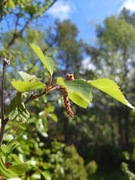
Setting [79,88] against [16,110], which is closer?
[79,88]

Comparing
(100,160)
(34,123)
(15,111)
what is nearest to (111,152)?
(100,160)

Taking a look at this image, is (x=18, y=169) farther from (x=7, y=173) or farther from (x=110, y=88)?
(x=110, y=88)

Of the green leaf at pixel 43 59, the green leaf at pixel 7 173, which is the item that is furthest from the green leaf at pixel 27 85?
the green leaf at pixel 7 173

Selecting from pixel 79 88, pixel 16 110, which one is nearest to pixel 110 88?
pixel 79 88

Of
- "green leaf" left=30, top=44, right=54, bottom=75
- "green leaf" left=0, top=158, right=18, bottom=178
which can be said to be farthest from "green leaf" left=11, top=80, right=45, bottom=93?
"green leaf" left=0, top=158, right=18, bottom=178

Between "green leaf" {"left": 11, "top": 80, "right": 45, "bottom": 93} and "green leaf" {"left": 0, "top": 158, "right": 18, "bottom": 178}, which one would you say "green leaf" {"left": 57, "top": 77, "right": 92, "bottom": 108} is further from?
"green leaf" {"left": 0, "top": 158, "right": 18, "bottom": 178}

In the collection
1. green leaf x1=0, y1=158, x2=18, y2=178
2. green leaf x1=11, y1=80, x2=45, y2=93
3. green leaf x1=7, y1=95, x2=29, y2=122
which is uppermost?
green leaf x1=11, y1=80, x2=45, y2=93

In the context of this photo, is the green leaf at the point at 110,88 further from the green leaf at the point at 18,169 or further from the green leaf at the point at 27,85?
the green leaf at the point at 18,169

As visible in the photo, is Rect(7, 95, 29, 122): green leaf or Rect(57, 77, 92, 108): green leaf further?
Rect(7, 95, 29, 122): green leaf

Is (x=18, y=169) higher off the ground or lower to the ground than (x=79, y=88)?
lower
